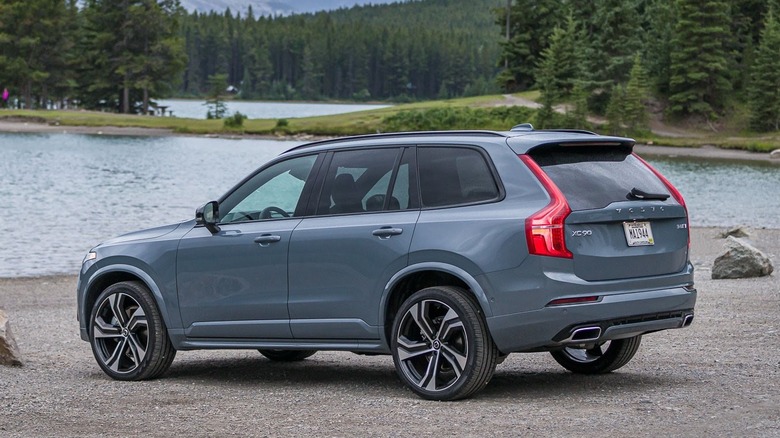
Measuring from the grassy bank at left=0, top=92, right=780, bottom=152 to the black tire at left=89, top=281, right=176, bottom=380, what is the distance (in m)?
80.1

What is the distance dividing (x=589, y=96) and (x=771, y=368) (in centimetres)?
9173

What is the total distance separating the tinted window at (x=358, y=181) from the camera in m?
8.81

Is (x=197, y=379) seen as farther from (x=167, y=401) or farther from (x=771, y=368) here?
(x=771, y=368)

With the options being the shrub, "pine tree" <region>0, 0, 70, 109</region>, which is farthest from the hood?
"pine tree" <region>0, 0, 70, 109</region>

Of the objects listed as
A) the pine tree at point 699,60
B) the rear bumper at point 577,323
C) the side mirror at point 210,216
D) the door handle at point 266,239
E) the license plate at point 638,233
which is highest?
the pine tree at point 699,60

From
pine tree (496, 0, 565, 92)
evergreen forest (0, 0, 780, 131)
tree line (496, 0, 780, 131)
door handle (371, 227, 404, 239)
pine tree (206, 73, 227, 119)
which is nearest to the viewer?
door handle (371, 227, 404, 239)

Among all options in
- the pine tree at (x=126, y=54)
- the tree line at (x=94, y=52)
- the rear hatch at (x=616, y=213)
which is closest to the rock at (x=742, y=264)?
the rear hatch at (x=616, y=213)

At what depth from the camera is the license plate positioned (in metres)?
8.23

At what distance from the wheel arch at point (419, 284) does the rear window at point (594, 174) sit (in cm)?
83

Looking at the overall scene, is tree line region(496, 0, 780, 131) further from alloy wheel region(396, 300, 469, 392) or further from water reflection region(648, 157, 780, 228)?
alloy wheel region(396, 300, 469, 392)

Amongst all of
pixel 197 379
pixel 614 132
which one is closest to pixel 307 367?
pixel 197 379

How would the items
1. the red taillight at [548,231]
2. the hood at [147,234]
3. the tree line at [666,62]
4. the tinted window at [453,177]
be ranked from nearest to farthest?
1. the red taillight at [548,231]
2. the tinted window at [453,177]
3. the hood at [147,234]
4. the tree line at [666,62]

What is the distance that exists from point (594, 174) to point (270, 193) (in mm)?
2562

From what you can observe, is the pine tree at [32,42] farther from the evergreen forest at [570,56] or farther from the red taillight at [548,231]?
the red taillight at [548,231]
